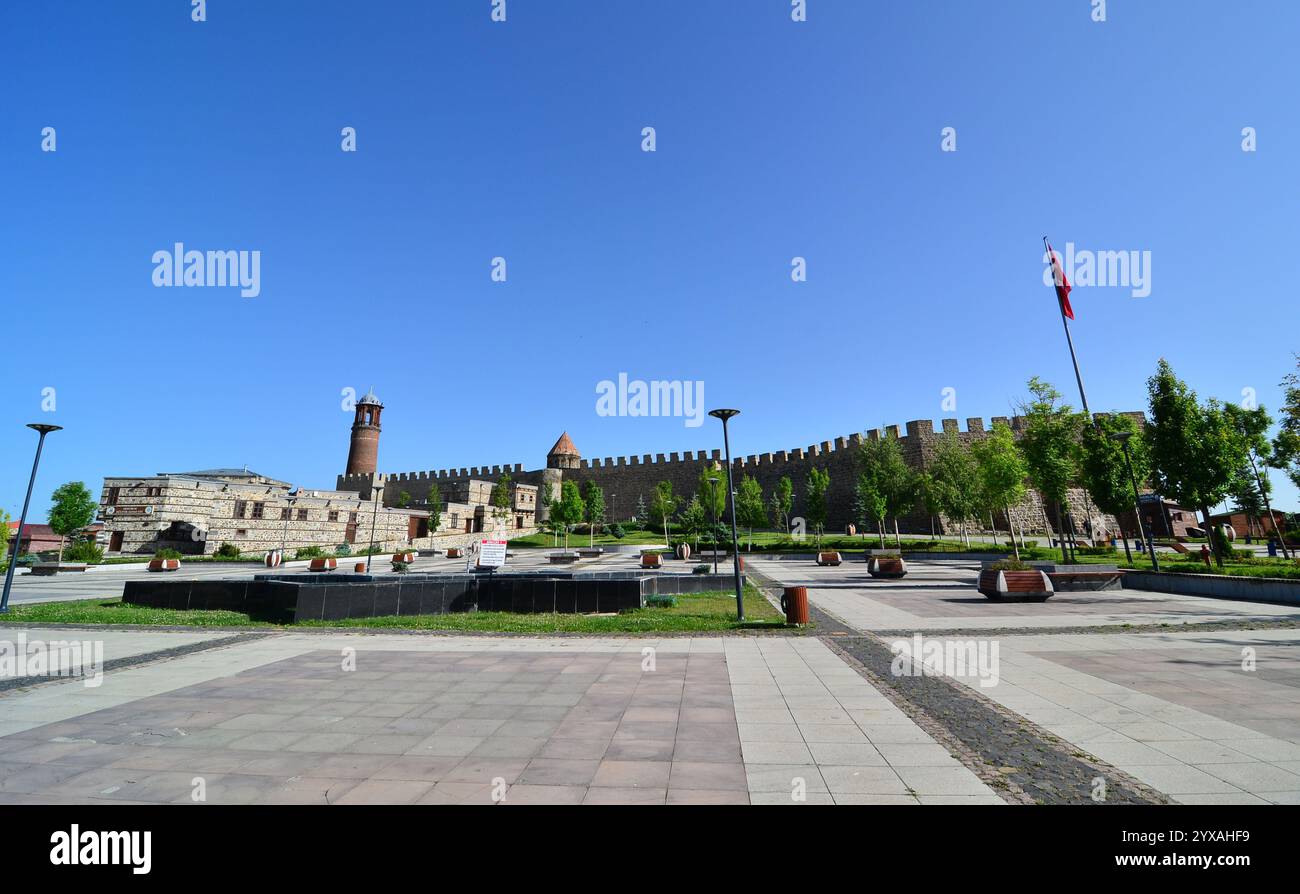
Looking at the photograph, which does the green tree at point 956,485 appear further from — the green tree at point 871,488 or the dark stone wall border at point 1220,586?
the dark stone wall border at point 1220,586

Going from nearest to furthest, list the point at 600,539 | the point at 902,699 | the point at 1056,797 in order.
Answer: the point at 1056,797 → the point at 902,699 → the point at 600,539

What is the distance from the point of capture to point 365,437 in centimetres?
6850

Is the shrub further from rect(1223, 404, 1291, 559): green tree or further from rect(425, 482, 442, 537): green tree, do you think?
rect(1223, 404, 1291, 559): green tree

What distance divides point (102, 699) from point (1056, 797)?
934cm

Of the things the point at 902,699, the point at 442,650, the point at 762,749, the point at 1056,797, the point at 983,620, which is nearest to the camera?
the point at 1056,797

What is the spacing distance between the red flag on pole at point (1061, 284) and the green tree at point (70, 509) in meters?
53.8

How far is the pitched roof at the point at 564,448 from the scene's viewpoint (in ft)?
220

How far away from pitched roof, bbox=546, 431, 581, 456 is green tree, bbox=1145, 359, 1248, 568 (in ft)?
179

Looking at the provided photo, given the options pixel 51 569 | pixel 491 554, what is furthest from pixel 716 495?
pixel 51 569

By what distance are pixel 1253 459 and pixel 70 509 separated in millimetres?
69209

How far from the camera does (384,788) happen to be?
3.70 meters

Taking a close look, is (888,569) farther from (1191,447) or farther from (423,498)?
(423,498)
